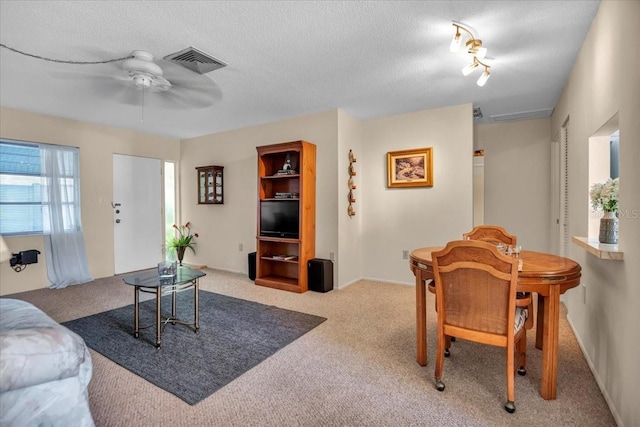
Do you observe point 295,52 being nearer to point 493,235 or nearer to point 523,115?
point 493,235

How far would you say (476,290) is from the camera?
185 cm

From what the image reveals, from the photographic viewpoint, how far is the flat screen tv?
4.35m

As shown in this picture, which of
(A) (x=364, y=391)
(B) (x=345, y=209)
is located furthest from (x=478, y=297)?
(B) (x=345, y=209)

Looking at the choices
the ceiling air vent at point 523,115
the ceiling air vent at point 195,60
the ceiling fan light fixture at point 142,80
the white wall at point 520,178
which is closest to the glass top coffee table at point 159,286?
the ceiling fan light fixture at point 142,80

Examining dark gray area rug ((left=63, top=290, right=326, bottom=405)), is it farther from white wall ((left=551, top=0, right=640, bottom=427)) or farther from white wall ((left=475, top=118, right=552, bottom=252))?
white wall ((left=475, top=118, right=552, bottom=252))

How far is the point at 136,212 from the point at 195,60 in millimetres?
3572

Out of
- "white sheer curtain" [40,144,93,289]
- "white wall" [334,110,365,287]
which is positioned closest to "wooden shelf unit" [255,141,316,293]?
"white wall" [334,110,365,287]

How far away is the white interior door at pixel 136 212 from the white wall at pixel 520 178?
5.45 m

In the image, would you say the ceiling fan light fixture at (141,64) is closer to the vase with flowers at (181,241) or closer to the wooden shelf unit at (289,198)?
the wooden shelf unit at (289,198)

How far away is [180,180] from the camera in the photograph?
6.13m

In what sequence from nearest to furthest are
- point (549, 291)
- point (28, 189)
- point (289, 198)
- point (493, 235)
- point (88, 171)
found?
point (549, 291) < point (493, 235) < point (28, 189) < point (289, 198) < point (88, 171)

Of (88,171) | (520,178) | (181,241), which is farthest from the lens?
(181,241)

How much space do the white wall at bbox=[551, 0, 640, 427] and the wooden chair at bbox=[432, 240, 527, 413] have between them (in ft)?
1.56

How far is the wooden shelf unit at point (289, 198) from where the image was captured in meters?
4.24
